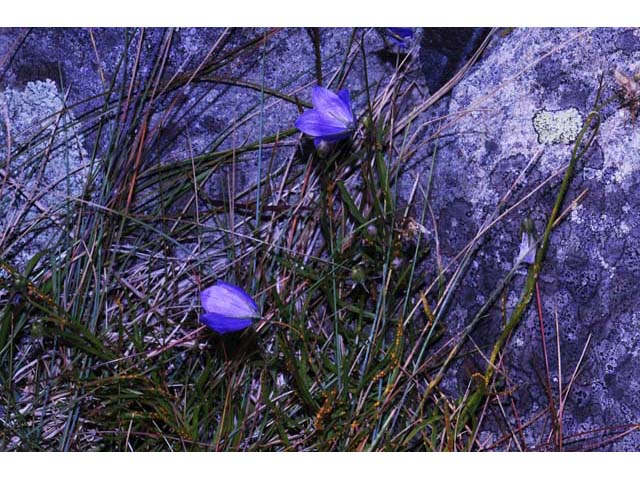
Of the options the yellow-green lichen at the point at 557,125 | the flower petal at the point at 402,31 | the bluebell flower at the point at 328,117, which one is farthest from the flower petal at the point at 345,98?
the yellow-green lichen at the point at 557,125

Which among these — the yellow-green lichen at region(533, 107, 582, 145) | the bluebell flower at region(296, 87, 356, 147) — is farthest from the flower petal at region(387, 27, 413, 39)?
the yellow-green lichen at region(533, 107, 582, 145)

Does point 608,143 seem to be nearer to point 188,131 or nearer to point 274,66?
point 274,66

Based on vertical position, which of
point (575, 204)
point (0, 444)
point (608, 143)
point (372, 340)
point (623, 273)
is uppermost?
point (608, 143)

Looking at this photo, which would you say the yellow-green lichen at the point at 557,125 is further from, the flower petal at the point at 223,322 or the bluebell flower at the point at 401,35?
the flower petal at the point at 223,322

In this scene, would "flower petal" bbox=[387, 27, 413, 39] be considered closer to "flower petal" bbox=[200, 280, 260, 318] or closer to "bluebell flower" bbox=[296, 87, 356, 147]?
"bluebell flower" bbox=[296, 87, 356, 147]

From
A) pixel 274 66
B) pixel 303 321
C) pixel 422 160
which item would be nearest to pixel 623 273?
pixel 422 160

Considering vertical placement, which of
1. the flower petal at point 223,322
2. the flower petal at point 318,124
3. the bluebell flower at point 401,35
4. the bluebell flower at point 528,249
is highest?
the bluebell flower at point 401,35
